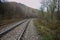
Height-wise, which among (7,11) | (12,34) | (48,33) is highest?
(7,11)

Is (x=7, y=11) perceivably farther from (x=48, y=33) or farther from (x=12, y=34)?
(x=48, y=33)

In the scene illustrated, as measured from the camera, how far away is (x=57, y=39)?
36.9ft

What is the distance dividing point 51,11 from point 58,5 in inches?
83.2

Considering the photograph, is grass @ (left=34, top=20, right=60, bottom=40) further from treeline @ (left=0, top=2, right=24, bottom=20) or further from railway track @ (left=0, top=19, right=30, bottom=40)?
treeline @ (left=0, top=2, right=24, bottom=20)

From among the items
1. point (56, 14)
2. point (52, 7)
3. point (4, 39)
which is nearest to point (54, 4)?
point (52, 7)

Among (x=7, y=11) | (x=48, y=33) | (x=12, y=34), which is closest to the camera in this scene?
(x=48, y=33)

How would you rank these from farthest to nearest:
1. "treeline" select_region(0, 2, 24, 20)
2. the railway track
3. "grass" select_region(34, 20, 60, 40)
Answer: "treeline" select_region(0, 2, 24, 20)
the railway track
"grass" select_region(34, 20, 60, 40)

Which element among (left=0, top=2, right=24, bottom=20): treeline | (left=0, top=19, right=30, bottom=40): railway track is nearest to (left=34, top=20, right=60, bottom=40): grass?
(left=0, top=19, right=30, bottom=40): railway track

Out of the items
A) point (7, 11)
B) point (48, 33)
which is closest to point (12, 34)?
point (48, 33)

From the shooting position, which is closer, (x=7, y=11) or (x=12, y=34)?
(x=12, y=34)

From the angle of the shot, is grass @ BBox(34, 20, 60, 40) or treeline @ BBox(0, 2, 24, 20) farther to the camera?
treeline @ BBox(0, 2, 24, 20)

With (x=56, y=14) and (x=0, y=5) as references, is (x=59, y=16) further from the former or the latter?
(x=0, y=5)

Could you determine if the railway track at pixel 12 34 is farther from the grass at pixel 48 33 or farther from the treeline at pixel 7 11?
the treeline at pixel 7 11

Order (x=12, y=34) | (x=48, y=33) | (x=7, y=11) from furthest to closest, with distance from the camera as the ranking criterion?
(x=7, y=11) < (x=12, y=34) < (x=48, y=33)
